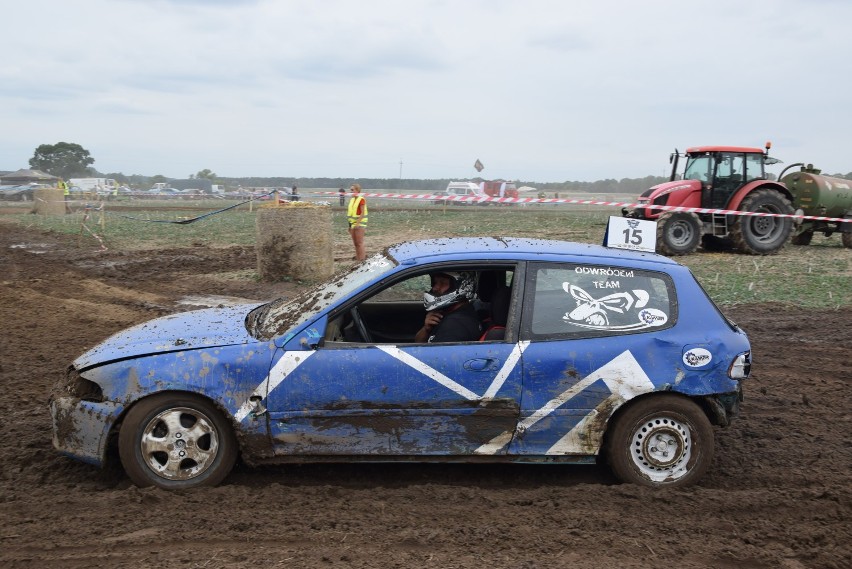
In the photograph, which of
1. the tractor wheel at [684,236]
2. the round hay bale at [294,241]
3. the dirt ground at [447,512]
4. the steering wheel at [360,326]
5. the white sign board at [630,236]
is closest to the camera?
the dirt ground at [447,512]

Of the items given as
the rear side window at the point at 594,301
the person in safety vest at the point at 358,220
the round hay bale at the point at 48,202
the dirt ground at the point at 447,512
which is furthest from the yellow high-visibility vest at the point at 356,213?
the round hay bale at the point at 48,202

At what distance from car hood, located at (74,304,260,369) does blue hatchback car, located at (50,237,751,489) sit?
21 millimetres

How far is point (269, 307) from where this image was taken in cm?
592

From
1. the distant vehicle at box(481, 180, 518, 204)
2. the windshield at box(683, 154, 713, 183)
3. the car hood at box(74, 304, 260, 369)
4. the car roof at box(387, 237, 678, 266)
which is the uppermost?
the windshield at box(683, 154, 713, 183)

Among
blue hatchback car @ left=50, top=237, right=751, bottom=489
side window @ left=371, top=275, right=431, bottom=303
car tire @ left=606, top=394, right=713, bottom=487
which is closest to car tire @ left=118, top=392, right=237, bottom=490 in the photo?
blue hatchback car @ left=50, top=237, right=751, bottom=489

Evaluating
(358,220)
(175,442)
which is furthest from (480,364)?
(358,220)

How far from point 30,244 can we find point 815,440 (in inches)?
819

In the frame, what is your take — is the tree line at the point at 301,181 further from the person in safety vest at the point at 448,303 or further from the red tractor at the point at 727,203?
the person in safety vest at the point at 448,303

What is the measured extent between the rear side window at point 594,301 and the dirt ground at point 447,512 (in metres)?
1.03

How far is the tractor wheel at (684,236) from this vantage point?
713 inches

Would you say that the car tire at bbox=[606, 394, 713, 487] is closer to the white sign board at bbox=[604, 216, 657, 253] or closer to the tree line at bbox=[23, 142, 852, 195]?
the white sign board at bbox=[604, 216, 657, 253]

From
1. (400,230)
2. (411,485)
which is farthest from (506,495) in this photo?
(400,230)

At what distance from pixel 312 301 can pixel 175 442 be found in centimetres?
127

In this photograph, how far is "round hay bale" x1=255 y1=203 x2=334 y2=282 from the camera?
525 inches
